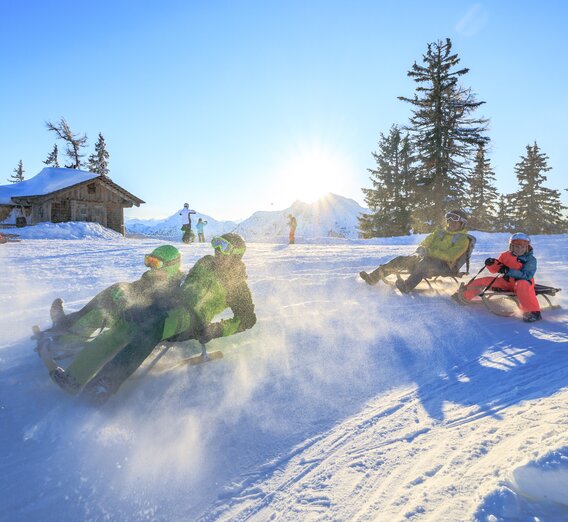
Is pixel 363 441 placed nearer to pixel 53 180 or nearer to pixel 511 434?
pixel 511 434

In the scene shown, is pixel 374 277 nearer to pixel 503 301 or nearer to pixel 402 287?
pixel 402 287

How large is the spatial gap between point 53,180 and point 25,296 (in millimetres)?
27544

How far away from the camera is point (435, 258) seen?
6.70m

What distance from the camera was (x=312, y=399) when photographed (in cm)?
315

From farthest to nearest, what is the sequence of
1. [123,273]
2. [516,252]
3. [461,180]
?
1. [461,180]
2. [123,273]
3. [516,252]

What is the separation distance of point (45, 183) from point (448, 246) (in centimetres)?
3089

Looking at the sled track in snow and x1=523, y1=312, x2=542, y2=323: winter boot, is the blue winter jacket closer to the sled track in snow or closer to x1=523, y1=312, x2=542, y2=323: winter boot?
x1=523, y1=312, x2=542, y2=323: winter boot

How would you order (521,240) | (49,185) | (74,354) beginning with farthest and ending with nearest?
(49,185) → (521,240) → (74,354)

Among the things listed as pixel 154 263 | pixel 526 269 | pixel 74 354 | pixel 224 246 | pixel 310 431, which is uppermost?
pixel 224 246

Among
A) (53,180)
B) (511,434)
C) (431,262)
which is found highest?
(53,180)

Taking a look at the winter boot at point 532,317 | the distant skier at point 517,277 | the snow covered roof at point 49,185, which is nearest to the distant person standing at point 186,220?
the snow covered roof at point 49,185

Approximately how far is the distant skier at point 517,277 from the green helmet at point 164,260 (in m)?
4.44

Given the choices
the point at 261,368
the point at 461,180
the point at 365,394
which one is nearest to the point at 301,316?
the point at 261,368

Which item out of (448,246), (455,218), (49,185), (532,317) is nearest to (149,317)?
(532,317)
